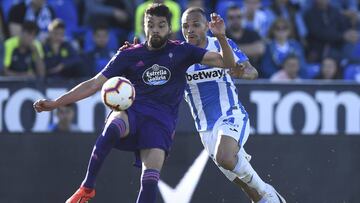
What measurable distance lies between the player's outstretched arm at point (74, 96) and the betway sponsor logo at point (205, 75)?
121 centimetres

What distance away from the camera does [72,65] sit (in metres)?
13.7

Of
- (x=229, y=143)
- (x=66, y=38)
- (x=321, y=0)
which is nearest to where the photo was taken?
(x=229, y=143)

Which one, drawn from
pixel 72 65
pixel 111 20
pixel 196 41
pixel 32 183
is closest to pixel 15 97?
pixel 32 183

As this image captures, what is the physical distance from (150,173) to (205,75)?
64.1 inches

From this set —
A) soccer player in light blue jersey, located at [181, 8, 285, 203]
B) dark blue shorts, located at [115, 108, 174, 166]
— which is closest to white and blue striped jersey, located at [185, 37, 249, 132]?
soccer player in light blue jersey, located at [181, 8, 285, 203]

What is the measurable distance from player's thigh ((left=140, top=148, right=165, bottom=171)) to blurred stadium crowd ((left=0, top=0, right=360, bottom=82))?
4458mm

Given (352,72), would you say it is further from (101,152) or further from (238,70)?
(101,152)

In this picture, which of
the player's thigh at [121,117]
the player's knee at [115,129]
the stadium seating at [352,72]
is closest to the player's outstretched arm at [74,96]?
the player's thigh at [121,117]

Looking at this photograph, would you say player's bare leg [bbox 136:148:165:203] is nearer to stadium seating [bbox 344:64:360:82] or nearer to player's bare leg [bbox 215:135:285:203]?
player's bare leg [bbox 215:135:285:203]

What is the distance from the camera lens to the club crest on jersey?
9.31m

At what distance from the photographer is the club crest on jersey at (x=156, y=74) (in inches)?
367

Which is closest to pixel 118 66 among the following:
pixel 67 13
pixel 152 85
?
pixel 152 85

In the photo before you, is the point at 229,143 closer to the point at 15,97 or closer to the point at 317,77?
the point at 15,97

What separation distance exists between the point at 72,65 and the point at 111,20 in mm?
2151
